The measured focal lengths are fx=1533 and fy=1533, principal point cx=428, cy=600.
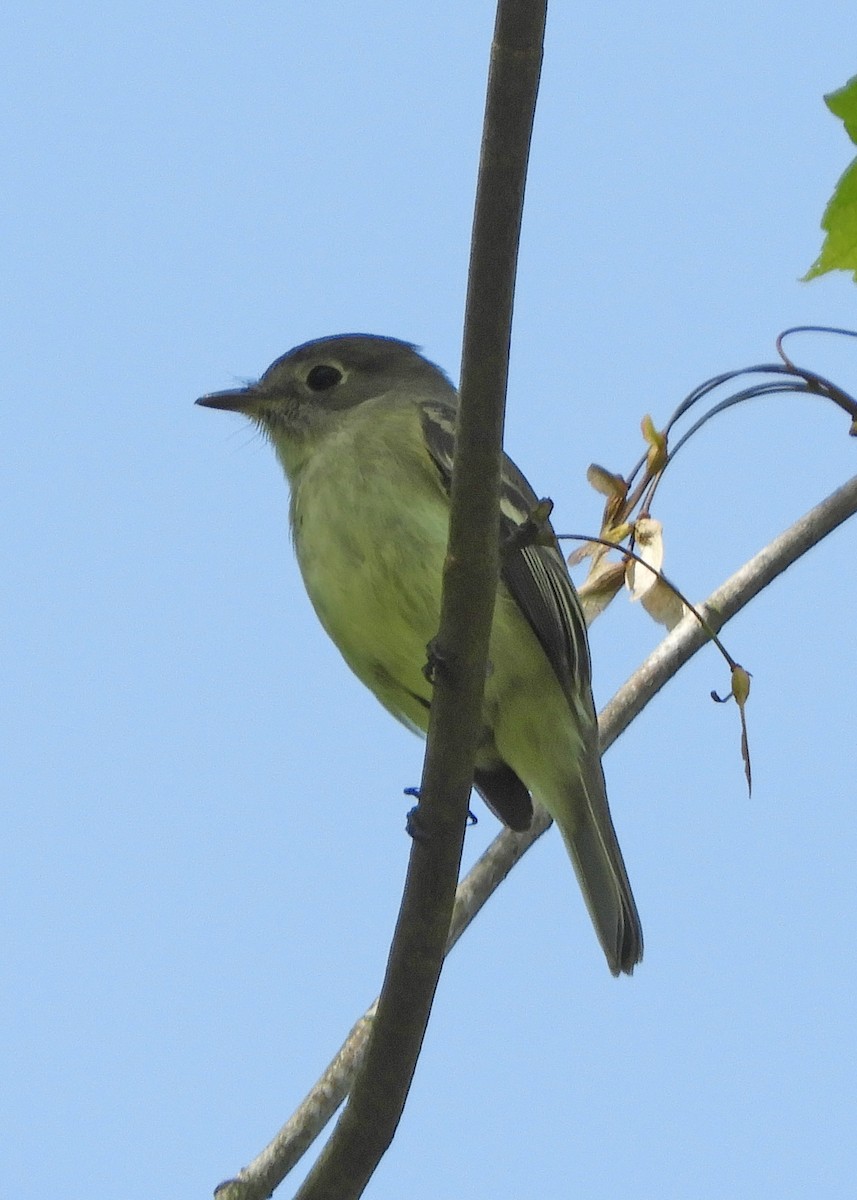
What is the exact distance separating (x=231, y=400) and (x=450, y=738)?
3.13m

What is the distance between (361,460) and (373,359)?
143 cm

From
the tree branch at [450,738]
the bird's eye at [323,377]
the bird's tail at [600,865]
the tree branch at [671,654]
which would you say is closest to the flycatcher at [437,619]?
the bird's tail at [600,865]

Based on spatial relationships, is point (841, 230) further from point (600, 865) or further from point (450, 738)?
point (600, 865)

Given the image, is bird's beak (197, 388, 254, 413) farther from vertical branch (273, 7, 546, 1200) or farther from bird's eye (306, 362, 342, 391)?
vertical branch (273, 7, 546, 1200)

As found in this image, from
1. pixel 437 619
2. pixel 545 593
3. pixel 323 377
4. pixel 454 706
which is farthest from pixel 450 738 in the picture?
pixel 323 377

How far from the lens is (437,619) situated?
483cm

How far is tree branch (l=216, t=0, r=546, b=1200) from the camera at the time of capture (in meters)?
3.08

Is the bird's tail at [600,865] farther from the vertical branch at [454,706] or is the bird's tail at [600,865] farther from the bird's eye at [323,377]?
the bird's eye at [323,377]

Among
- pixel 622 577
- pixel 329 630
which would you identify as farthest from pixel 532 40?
pixel 329 630

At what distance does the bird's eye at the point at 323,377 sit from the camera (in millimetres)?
6340

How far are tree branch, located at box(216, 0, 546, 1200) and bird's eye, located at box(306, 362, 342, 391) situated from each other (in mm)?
2964

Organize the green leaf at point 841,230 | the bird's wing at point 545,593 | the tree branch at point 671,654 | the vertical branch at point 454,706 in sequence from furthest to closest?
the bird's wing at point 545,593, the tree branch at point 671,654, the vertical branch at point 454,706, the green leaf at point 841,230

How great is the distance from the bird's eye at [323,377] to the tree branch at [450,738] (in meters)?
2.96

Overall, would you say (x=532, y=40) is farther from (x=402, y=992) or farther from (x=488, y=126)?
(x=402, y=992)
